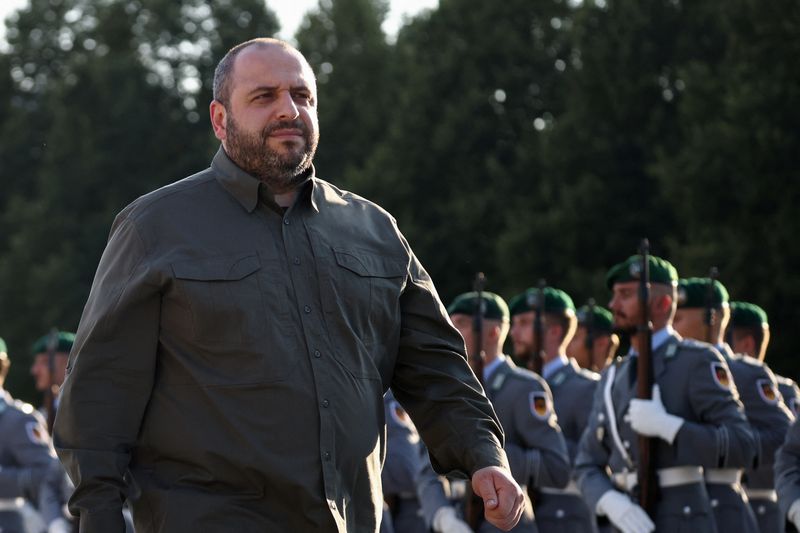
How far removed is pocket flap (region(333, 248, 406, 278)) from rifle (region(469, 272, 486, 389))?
19.4ft

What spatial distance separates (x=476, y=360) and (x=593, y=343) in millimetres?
3582

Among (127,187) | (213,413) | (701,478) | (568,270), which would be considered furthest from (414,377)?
(127,187)

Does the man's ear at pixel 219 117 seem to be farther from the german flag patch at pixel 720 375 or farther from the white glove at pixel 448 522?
the white glove at pixel 448 522

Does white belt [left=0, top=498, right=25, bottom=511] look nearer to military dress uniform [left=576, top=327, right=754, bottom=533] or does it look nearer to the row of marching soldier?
the row of marching soldier

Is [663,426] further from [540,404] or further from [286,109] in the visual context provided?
[286,109]

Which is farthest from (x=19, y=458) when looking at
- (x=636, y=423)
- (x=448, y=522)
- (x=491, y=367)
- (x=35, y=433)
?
(x=636, y=423)

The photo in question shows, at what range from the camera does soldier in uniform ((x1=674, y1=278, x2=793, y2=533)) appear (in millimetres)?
8773

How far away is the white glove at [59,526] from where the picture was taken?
483 inches

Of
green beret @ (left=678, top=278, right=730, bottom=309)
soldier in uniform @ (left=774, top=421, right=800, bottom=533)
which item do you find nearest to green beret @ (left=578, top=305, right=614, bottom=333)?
green beret @ (left=678, top=278, right=730, bottom=309)

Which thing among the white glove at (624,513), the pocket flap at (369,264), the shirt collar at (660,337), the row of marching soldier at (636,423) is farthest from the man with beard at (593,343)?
the pocket flap at (369,264)

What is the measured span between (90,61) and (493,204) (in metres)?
13.7

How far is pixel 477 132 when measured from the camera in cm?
2972

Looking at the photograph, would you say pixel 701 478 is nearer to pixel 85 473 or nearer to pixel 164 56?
pixel 85 473

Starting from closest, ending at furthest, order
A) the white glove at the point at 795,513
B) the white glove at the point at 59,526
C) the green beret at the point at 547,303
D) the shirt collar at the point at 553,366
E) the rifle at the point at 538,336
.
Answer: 1. the white glove at the point at 795,513
2. the rifle at the point at 538,336
3. the shirt collar at the point at 553,366
4. the green beret at the point at 547,303
5. the white glove at the point at 59,526
